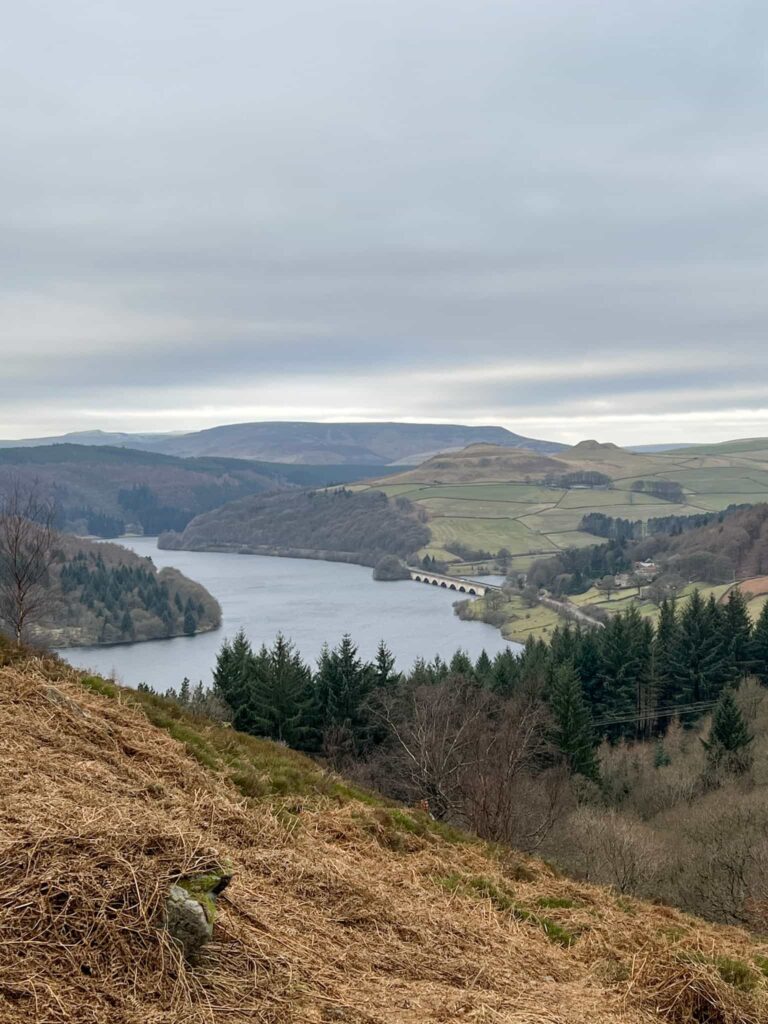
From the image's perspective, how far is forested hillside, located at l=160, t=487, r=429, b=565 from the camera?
166 meters

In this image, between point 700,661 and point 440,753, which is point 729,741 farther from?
point 440,753

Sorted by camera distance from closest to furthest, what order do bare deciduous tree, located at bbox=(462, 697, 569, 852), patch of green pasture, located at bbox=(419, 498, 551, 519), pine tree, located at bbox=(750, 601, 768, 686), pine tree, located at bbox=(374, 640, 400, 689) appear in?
bare deciduous tree, located at bbox=(462, 697, 569, 852), pine tree, located at bbox=(374, 640, 400, 689), pine tree, located at bbox=(750, 601, 768, 686), patch of green pasture, located at bbox=(419, 498, 551, 519)

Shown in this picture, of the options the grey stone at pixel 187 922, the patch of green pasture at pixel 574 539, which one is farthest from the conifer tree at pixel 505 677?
the patch of green pasture at pixel 574 539

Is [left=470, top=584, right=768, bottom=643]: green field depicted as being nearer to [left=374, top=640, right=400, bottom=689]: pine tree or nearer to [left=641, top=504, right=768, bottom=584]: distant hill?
[left=641, top=504, right=768, bottom=584]: distant hill

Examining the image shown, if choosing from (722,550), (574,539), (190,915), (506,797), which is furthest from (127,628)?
(190,915)

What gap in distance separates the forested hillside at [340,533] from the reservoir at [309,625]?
20.8 m

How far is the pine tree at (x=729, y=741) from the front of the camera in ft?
117

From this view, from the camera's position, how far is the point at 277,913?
519 cm

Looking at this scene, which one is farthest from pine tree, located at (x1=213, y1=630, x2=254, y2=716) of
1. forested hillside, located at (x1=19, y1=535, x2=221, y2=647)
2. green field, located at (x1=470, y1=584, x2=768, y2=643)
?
forested hillside, located at (x1=19, y1=535, x2=221, y2=647)

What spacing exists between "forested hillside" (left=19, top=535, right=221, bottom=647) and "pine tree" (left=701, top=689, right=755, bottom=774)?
65.3m

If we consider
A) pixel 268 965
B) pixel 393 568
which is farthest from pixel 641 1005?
pixel 393 568

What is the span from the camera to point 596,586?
10644 cm

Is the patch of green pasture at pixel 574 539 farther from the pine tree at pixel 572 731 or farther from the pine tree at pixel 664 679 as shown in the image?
the pine tree at pixel 572 731

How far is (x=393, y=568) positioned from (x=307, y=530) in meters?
51.9
